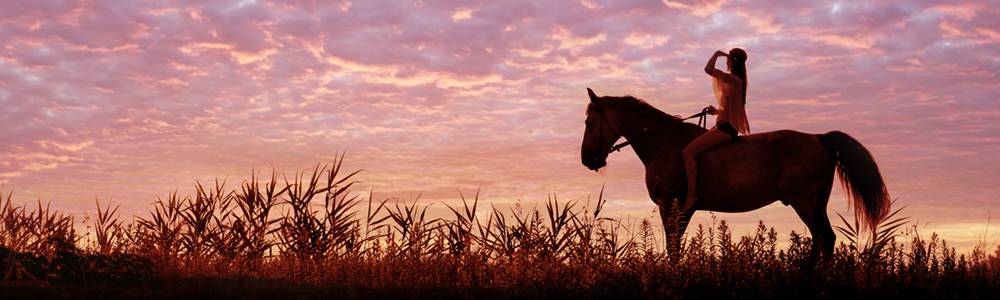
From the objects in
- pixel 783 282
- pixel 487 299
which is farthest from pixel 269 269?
pixel 783 282

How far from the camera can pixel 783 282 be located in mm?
5859

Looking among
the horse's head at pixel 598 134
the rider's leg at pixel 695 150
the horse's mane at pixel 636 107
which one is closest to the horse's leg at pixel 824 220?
the rider's leg at pixel 695 150

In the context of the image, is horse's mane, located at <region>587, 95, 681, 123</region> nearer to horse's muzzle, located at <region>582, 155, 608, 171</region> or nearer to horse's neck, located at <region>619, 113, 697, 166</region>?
horse's neck, located at <region>619, 113, 697, 166</region>

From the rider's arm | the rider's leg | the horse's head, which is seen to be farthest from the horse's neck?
the rider's arm

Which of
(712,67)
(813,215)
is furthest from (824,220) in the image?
(712,67)

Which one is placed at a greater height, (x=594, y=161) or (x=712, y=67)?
(x=712, y=67)

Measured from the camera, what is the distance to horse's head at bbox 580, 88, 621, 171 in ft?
29.8

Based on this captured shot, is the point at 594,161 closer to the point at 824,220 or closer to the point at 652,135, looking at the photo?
the point at 652,135

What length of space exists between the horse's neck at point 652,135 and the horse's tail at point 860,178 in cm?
164

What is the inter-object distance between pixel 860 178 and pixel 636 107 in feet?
8.91

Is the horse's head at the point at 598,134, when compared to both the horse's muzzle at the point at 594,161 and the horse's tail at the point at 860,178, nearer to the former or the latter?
the horse's muzzle at the point at 594,161

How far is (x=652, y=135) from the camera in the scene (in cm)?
884

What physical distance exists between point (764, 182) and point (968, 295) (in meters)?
2.26

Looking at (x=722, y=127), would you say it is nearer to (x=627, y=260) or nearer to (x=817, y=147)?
(x=817, y=147)
